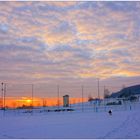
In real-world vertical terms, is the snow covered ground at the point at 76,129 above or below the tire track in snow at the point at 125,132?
below

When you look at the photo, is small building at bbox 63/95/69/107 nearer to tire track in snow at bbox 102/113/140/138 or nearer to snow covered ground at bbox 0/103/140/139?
snow covered ground at bbox 0/103/140/139

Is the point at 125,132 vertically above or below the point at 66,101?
below

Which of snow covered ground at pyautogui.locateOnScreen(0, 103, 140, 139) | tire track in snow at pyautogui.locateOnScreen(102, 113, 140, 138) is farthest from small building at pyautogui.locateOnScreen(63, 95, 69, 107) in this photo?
tire track in snow at pyautogui.locateOnScreen(102, 113, 140, 138)

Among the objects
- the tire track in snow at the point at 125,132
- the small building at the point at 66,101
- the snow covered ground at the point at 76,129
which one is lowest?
the snow covered ground at the point at 76,129

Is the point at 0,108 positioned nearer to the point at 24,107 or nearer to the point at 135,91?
the point at 24,107

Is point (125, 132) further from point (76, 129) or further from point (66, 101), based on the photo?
point (66, 101)

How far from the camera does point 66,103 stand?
56.5m

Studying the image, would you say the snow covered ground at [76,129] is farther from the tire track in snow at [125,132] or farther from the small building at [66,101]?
the small building at [66,101]

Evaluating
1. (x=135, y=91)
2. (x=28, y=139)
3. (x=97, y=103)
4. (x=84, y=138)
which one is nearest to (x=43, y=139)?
(x=28, y=139)

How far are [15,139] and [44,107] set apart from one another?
4061 centimetres

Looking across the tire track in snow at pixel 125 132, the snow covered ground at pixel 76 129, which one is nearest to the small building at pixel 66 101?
the snow covered ground at pixel 76 129

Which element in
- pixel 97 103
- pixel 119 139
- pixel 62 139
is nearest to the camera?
pixel 119 139

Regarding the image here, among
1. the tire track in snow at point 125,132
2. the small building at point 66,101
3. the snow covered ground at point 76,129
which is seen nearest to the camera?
the tire track in snow at point 125,132

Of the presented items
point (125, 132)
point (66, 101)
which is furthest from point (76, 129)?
point (66, 101)
